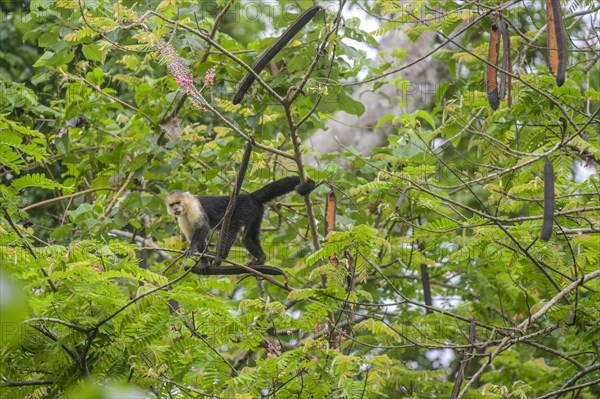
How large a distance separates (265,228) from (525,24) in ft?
19.8

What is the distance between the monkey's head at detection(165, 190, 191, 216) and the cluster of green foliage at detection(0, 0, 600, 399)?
0.77 feet

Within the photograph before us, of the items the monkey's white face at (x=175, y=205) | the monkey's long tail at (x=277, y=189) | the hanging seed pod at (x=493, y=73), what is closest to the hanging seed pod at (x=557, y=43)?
the hanging seed pod at (x=493, y=73)

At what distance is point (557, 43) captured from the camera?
4.02 meters

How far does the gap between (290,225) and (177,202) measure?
118 centimetres

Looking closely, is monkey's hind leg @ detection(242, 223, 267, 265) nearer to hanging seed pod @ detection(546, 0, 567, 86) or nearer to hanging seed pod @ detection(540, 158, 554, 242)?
hanging seed pod @ detection(540, 158, 554, 242)

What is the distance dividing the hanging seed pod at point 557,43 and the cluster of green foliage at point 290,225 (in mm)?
505

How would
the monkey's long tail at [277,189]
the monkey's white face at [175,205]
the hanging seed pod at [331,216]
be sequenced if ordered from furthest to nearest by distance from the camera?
the monkey's white face at [175,205]
the monkey's long tail at [277,189]
the hanging seed pod at [331,216]

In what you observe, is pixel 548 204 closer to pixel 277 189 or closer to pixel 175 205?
pixel 277 189

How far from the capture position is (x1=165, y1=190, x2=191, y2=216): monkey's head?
7023mm

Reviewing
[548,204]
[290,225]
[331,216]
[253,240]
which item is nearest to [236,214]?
[253,240]

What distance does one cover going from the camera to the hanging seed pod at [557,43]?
3951mm

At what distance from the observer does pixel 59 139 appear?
7316 millimetres

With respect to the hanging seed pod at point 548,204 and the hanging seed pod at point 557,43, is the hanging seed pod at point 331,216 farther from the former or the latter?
the hanging seed pod at point 557,43

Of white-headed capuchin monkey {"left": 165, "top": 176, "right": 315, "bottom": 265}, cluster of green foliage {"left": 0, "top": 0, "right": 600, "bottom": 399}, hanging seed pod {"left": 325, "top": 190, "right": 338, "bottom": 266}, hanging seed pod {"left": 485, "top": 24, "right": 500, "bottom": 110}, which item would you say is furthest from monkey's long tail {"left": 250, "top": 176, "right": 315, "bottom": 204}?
hanging seed pod {"left": 485, "top": 24, "right": 500, "bottom": 110}
